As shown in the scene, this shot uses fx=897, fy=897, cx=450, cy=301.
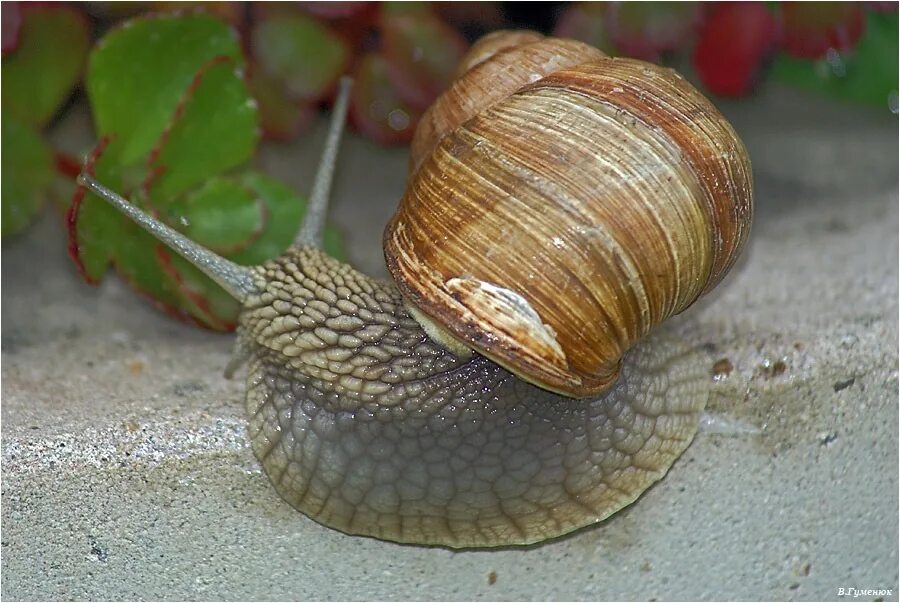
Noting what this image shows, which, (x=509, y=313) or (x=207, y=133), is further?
(x=207, y=133)

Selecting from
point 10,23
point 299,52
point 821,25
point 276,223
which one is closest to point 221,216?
point 276,223

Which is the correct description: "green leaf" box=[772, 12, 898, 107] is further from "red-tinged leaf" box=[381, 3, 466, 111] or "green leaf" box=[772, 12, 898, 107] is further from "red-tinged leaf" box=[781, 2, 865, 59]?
"red-tinged leaf" box=[381, 3, 466, 111]

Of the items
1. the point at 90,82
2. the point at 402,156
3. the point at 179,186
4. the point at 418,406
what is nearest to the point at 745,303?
the point at 418,406

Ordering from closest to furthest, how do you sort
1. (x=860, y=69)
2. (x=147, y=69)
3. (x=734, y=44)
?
(x=147, y=69) → (x=734, y=44) → (x=860, y=69)

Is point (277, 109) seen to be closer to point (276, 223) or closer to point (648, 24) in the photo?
point (276, 223)

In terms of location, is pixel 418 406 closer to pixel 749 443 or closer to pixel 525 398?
pixel 525 398

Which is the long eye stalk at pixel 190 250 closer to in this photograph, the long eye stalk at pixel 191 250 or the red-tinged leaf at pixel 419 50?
the long eye stalk at pixel 191 250

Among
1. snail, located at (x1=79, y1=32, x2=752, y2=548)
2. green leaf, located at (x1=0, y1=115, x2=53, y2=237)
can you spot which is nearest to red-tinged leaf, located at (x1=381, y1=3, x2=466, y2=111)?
snail, located at (x1=79, y1=32, x2=752, y2=548)

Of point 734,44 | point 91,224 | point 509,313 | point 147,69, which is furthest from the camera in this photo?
point 734,44
